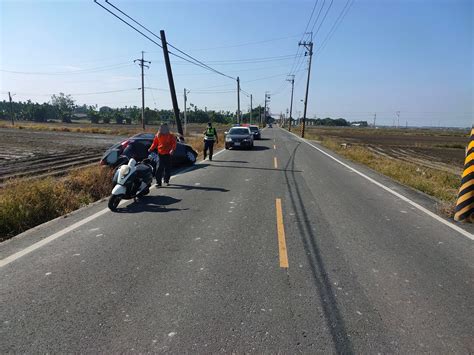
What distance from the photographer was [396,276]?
4.08 m

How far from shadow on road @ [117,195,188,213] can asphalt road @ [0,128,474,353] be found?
0.06 m

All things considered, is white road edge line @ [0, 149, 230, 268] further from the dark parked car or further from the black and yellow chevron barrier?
the black and yellow chevron barrier

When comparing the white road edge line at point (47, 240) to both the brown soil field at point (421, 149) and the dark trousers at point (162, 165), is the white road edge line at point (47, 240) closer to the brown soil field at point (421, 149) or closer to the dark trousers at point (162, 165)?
the dark trousers at point (162, 165)

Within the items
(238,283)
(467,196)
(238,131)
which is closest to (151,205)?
(238,283)

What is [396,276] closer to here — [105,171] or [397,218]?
[397,218]

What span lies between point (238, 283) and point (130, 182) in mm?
4003

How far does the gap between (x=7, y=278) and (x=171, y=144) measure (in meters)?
5.88

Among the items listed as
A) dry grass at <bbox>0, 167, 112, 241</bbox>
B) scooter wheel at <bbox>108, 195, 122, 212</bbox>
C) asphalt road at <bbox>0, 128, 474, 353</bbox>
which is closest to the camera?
asphalt road at <bbox>0, 128, 474, 353</bbox>

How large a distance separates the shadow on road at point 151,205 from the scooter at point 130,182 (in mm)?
157

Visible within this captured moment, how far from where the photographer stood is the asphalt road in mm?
2855

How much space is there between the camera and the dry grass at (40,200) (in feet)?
19.0

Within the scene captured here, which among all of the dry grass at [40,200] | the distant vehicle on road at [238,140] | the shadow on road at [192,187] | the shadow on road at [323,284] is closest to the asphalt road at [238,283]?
the shadow on road at [323,284]

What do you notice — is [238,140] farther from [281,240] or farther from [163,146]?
[281,240]

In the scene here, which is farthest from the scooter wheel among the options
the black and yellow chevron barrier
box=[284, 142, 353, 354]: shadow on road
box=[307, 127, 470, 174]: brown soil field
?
box=[307, 127, 470, 174]: brown soil field
